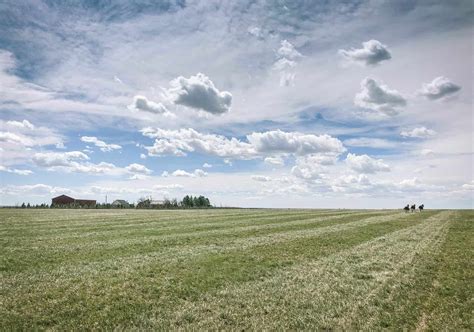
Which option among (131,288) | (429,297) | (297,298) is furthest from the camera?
(131,288)

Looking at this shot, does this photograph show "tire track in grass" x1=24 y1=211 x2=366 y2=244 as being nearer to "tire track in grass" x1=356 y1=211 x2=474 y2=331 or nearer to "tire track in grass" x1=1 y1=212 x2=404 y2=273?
"tire track in grass" x1=1 y1=212 x2=404 y2=273

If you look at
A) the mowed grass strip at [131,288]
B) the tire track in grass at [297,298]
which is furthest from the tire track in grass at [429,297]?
the mowed grass strip at [131,288]

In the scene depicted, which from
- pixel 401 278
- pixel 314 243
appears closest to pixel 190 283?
pixel 401 278

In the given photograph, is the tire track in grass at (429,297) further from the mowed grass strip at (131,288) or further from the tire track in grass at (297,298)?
the mowed grass strip at (131,288)

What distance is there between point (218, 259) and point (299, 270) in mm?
4575

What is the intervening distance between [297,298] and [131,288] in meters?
5.99

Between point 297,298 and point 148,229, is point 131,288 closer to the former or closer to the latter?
point 297,298

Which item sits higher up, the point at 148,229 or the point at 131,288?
the point at 148,229

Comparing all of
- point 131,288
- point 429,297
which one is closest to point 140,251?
point 131,288

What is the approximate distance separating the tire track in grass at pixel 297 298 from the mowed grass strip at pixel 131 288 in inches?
19.0

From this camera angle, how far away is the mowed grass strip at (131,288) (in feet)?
32.6

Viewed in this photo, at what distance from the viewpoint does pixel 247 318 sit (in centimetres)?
987

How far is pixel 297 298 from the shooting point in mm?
11734

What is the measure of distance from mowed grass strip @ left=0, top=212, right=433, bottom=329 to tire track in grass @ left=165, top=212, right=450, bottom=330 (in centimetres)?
48
